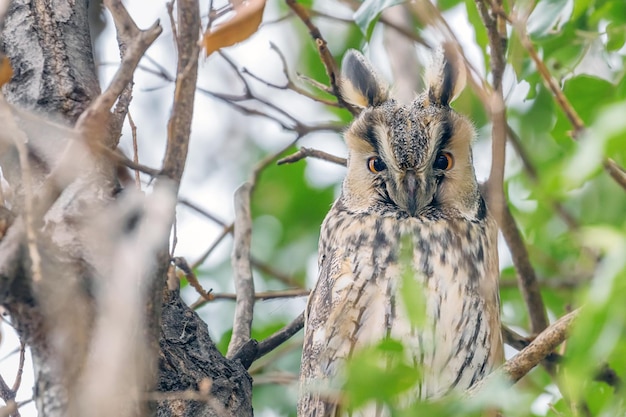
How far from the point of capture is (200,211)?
103 inches

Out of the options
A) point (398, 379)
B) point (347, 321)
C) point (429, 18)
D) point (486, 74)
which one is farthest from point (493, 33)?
point (398, 379)

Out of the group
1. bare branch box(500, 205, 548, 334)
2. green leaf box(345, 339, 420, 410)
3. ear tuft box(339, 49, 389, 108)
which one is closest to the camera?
green leaf box(345, 339, 420, 410)

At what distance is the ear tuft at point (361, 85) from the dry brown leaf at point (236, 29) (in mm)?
1165

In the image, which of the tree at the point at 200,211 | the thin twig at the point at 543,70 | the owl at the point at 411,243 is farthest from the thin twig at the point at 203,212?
the thin twig at the point at 543,70

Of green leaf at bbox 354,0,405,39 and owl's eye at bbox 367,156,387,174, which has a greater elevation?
green leaf at bbox 354,0,405,39

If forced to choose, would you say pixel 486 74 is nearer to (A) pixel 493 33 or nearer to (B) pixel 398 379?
(A) pixel 493 33

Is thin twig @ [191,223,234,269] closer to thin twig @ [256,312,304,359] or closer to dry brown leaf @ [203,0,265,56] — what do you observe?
thin twig @ [256,312,304,359]

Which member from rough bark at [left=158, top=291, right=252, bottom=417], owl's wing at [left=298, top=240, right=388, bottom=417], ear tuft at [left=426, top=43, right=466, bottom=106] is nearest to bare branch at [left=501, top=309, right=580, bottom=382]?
rough bark at [left=158, top=291, right=252, bottom=417]

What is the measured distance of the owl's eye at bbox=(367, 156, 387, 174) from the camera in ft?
7.75

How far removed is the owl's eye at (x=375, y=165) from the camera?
236 cm

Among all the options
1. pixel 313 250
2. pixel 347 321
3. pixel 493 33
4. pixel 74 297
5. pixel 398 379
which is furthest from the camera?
pixel 313 250

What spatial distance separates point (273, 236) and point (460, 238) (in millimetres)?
1232

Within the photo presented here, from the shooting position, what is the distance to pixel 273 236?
3418 millimetres

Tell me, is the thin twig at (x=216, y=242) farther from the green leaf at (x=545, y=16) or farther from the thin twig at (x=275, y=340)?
the green leaf at (x=545, y=16)
